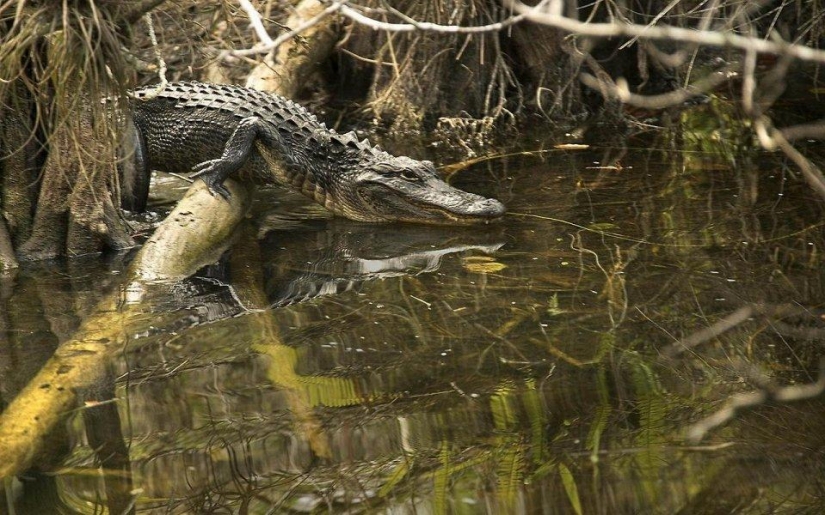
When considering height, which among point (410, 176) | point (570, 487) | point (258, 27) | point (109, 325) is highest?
point (258, 27)

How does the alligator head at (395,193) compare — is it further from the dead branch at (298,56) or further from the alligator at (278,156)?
the dead branch at (298,56)

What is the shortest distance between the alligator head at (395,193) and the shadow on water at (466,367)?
0.60 ft

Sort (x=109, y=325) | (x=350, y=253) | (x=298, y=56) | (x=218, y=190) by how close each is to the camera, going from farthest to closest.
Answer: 1. (x=298, y=56)
2. (x=218, y=190)
3. (x=350, y=253)
4. (x=109, y=325)

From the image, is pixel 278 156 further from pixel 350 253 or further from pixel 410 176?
pixel 350 253

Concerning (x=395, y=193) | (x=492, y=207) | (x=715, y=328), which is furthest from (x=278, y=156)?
(x=715, y=328)

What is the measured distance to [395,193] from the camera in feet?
19.4

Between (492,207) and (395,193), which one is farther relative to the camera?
(395,193)

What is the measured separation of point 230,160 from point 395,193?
950mm

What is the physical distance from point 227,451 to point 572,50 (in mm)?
5106

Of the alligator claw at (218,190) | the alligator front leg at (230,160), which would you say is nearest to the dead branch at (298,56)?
the alligator front leg at (230,160)

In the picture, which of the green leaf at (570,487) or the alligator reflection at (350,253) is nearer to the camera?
the green leaf at (570,487)

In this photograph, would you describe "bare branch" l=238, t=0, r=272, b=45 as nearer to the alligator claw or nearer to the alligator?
the alligator claw

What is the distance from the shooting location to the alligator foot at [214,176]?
5.44 metres

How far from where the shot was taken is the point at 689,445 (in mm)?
3146
